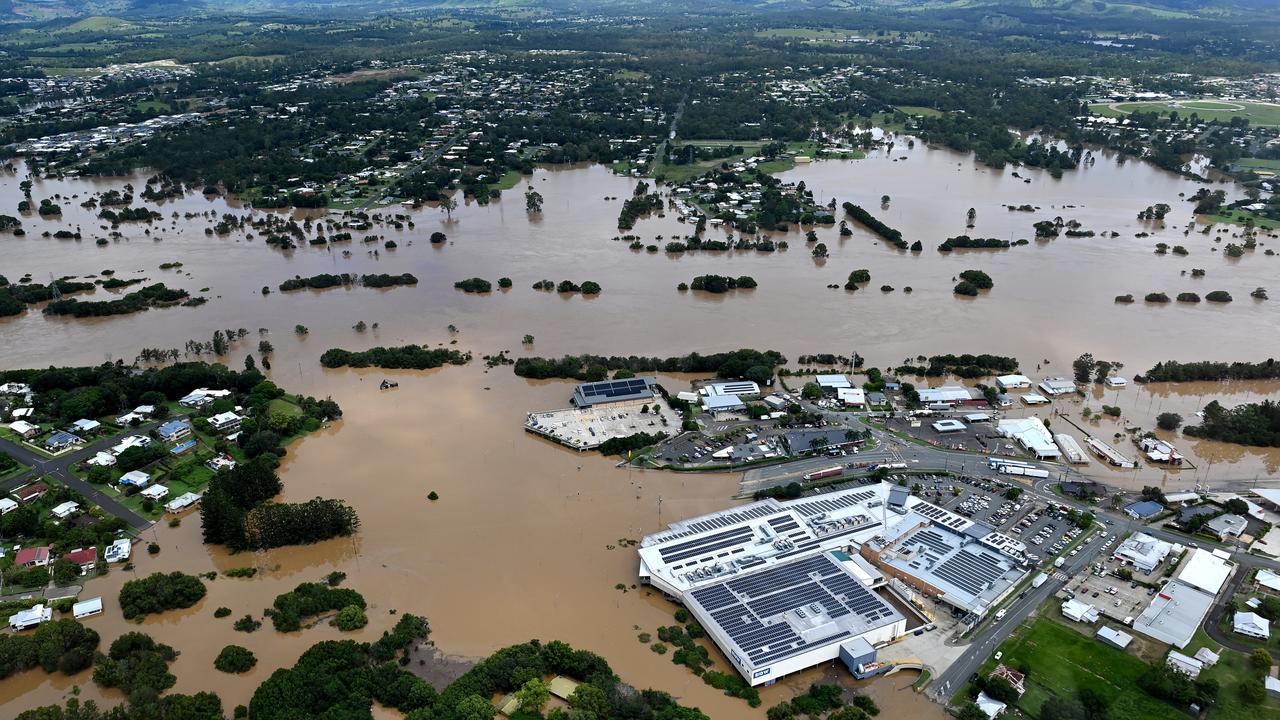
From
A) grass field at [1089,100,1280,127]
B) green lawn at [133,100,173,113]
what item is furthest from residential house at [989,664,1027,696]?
green lawn at [133,100,173,113]

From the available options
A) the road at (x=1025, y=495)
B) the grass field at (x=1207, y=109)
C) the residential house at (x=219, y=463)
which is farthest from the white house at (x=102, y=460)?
the grass field at (x=1207, y=109)

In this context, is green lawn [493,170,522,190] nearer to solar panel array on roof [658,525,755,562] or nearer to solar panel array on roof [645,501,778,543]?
solar panel array on roof [645,501,778,543]

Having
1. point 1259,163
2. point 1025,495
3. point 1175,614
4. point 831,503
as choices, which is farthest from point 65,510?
point 1259,163

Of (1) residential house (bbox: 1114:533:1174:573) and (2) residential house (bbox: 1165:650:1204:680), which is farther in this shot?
(1) residential house (bbox: 1114:533:1174:573)

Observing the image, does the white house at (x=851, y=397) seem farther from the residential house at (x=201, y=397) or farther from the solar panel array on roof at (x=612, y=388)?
the residential house at (x=201, y=397)

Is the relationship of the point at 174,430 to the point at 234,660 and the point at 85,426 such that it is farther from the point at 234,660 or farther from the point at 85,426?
the point at 234,660

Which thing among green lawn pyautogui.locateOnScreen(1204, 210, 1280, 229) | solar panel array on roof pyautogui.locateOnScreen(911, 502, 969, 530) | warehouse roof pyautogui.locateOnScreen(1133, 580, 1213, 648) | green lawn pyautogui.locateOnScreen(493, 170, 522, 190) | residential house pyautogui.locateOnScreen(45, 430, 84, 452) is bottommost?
residential house pyautogui.locateOnScreen(45, 430, 84, 452)
